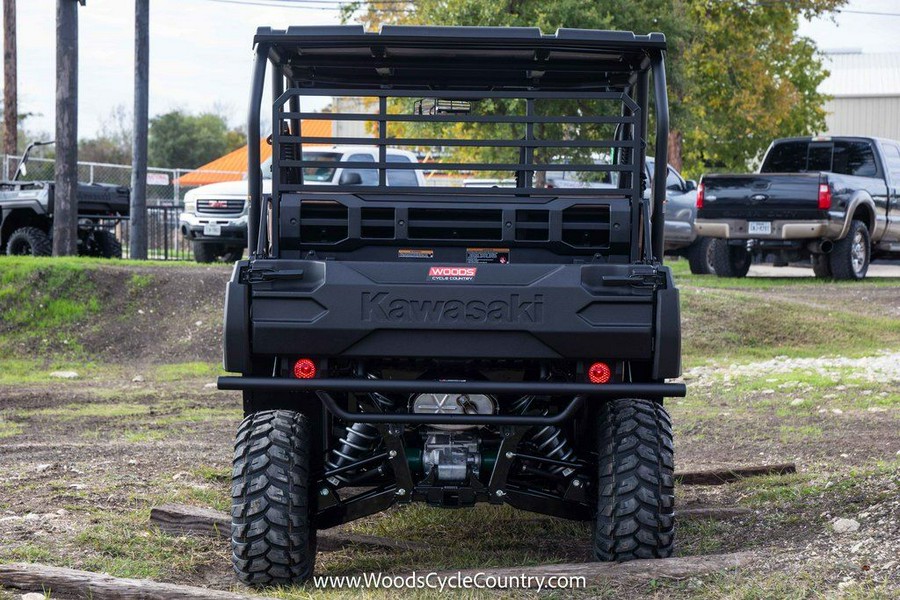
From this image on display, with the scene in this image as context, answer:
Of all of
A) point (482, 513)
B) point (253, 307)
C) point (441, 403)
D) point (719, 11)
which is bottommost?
point (482, 513)

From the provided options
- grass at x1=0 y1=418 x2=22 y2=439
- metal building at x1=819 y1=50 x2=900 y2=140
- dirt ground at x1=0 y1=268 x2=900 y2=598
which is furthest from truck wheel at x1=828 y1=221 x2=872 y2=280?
metal building at x1=819 y1=50 x2=900 y2=140

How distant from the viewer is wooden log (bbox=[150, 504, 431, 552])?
6090 millimetres

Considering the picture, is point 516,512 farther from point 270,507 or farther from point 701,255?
point 701,255

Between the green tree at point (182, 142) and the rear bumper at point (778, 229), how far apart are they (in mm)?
52708

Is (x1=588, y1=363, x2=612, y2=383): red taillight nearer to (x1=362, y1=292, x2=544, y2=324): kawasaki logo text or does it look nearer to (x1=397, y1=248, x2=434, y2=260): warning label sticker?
(x1=362, y1=292, x2=544, y2=324): kawasaki logo text

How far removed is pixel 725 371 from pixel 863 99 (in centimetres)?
5048

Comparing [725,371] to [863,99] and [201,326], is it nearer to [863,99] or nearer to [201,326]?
[201,326]

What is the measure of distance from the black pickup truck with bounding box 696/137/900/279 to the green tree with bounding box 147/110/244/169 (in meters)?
51.9

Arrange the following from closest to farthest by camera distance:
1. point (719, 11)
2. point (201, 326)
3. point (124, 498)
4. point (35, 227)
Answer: point (124, 498) < point (201, 326) < point (35, 227) < point (719, 11)

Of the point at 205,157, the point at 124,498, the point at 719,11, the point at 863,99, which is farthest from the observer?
the point at 205,157

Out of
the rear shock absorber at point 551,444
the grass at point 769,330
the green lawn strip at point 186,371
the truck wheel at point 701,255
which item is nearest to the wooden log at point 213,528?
the rear shock absorber at point 551,444

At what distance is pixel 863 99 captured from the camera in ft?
193

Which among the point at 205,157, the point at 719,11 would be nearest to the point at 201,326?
the point at 719,11

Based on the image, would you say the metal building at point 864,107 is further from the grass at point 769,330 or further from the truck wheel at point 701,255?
the grass at point 769,330
